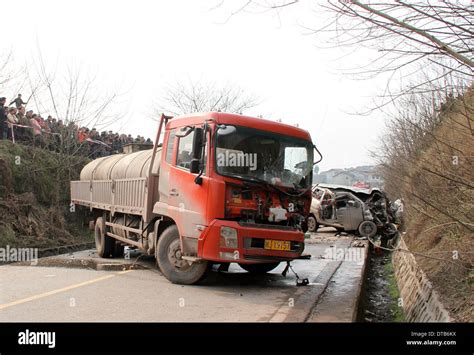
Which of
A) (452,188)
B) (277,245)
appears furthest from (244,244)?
(452,188)

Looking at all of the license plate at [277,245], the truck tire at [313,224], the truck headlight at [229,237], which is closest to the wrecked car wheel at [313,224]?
the truck tire at [313,224]

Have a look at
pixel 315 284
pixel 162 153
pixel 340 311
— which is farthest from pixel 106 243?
pixel 340 311

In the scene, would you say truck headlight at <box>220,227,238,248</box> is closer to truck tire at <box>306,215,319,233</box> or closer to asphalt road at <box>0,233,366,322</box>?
asphalt road at <box>0,233,366,322</box>

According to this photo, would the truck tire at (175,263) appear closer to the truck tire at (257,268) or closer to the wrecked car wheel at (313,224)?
the truck tire at (257,268)

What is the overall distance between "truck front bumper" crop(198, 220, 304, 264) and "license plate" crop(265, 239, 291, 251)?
0.02m

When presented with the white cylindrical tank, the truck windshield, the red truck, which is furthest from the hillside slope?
the white cylindrical tank

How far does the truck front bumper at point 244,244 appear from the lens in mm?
6961

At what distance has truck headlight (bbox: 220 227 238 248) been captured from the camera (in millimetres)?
6977

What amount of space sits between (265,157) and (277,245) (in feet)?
4.65

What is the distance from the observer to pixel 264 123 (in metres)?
7.73

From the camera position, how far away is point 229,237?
22.9 feet

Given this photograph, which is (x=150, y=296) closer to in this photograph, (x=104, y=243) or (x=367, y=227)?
(x=104, y=243)
